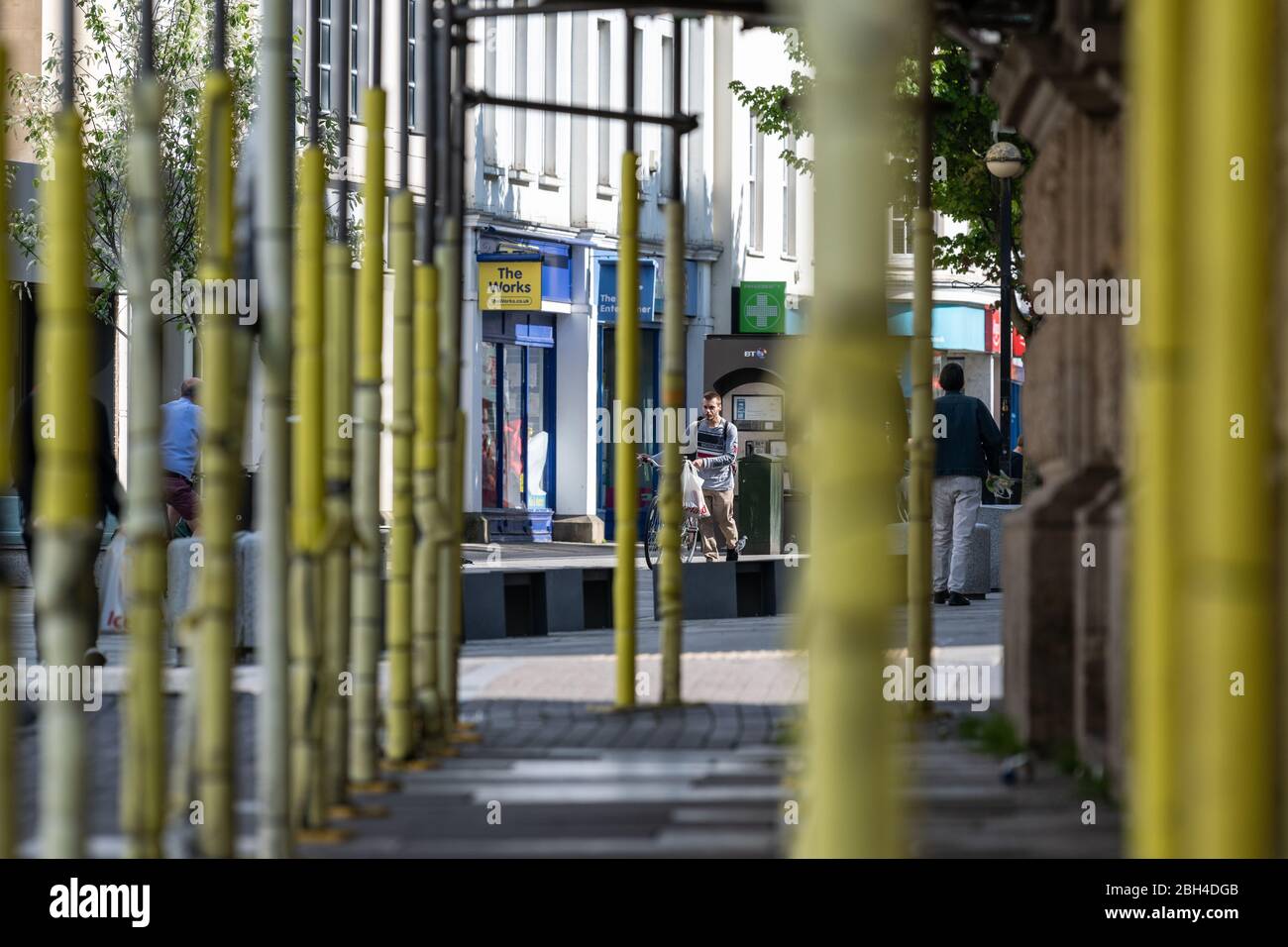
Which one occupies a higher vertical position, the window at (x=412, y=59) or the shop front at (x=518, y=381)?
the window at (x=412, y=59)

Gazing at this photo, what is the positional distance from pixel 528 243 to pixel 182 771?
103 ft

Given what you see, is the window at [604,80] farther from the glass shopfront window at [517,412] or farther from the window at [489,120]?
the glass shopfront window at [517,412]

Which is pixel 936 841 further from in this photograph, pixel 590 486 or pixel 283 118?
pixel 590 486

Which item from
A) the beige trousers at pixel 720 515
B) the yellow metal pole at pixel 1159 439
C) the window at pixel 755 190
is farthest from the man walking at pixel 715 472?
the yellow metal pole at pixel 1159 439

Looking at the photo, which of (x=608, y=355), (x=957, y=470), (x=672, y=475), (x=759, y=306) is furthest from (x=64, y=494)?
(x=759, y=306)

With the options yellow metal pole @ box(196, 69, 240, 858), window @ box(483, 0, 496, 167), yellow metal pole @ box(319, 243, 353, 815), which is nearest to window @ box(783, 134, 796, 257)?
window @ box(483, 0, 496, 167)

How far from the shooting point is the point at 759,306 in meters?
41.8

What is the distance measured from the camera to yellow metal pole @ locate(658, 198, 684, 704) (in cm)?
929

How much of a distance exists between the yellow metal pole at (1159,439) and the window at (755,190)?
3987 centimetres

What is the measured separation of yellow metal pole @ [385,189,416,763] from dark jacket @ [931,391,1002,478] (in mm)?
10478

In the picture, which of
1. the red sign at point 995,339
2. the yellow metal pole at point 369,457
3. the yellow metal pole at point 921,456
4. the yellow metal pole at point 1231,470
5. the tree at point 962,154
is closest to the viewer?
the yellow metal pole at point 1231,470

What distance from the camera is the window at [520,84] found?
35062 mm

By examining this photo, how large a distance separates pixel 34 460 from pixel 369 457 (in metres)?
5.07
